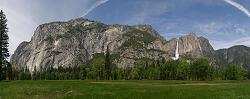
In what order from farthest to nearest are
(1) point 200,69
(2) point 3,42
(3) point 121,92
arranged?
(1) point 200,69, (2) point 3,42, (3) point 121,92

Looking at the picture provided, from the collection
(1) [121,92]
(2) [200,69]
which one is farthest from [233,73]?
(1) [121,92]

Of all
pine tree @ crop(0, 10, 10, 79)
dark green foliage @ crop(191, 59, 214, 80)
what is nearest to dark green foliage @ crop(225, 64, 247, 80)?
dark green foliage @ crop(191, 59, 214, 80)

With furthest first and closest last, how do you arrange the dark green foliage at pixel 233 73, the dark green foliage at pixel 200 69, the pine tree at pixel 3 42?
the dark green foliage at pixel 233 73 → the dark green foliage at pixel 200 69 → the pine tree at pixel 3 42

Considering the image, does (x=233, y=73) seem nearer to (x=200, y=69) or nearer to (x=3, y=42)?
(x=200, y=69)

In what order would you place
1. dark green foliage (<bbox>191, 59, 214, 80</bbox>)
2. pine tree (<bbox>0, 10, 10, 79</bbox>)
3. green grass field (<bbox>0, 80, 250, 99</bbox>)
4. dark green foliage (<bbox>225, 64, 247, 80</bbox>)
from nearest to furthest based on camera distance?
green grass field (<bbox>0, 80, 250, 99</bbox>) < pine tree (<bbox>0, 10, 10, 79</bbox>) < dark green foliage (<bbox>191, 59, 214, 80</bbox>) < dark green foliage (<bbox>225, 64, 247, 80</bbox>)

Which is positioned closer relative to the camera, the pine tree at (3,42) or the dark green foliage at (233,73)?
the pine tree at (3,42)

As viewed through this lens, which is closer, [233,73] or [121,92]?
[121,92]

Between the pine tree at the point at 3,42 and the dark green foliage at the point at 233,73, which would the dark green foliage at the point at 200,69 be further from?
the pine tree at the point at 3,42

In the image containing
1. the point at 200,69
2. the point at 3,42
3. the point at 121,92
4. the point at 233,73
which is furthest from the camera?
the point at 233,73

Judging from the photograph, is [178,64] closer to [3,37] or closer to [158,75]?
[158,75]

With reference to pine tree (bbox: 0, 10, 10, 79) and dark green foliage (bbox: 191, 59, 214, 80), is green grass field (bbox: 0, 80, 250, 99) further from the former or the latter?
dark green foliage (bbox: 191, 59, 214, 80)

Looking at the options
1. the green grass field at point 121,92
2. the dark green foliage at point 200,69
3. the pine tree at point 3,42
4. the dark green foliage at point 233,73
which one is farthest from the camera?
the dark green foliage at point 233,73

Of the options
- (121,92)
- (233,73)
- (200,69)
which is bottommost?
(233,73)

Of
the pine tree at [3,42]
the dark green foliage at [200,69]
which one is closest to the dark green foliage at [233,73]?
the dark green foliage at [200,69]
